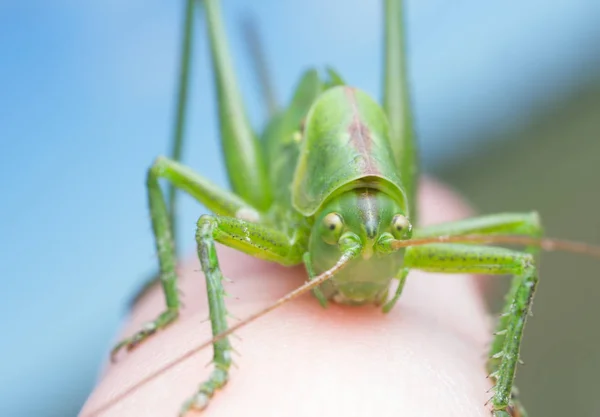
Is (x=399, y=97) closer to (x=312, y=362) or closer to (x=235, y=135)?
(x=235, y=135)

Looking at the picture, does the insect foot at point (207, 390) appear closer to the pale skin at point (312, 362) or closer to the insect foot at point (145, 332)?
the pale skin at point (312, 362)

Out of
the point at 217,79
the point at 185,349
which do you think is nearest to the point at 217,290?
the point at 185,349

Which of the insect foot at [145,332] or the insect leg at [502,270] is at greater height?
the insect leg at [502,270]

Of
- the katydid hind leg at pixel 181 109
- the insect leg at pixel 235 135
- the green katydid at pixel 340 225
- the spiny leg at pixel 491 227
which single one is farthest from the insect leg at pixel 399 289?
the katydid hind leg at pixel 181 109

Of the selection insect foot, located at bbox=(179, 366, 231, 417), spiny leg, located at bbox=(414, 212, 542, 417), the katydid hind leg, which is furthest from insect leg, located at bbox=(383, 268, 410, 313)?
the katydid hind leg

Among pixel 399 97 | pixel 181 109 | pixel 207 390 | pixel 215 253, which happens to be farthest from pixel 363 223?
pixel 181 109

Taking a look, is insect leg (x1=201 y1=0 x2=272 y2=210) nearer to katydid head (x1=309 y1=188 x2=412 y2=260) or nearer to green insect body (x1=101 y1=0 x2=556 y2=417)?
green insect body (x1=101 y1=0 x2=556 y2=417)
